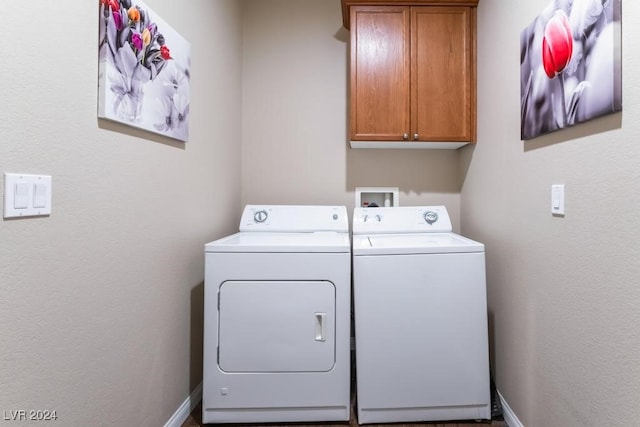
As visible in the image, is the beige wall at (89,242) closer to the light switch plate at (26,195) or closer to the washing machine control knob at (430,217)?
the light switch plate at (26,195)

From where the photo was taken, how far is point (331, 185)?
7.80ft

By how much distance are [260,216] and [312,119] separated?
82 cm

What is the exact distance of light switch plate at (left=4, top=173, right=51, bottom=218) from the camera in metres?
0.80

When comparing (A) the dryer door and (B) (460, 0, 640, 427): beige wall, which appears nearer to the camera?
(B) (460, 0, 640, 427): beige wall

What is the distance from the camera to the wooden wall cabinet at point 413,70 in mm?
1980

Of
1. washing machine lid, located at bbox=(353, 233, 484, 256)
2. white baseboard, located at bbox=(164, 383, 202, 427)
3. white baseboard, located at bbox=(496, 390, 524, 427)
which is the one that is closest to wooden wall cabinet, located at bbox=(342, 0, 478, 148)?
washing machine lid, located at bbox=(353, 233, 484, 256)

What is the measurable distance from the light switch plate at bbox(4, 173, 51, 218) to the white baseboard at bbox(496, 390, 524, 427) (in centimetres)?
204

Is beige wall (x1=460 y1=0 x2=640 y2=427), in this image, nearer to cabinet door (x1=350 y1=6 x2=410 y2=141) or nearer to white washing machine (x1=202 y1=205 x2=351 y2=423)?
cabinet door (x1=350 y1=6 x2=410 y2=141)

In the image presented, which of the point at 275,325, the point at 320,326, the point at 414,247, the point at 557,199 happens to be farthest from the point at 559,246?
the point at 275,325

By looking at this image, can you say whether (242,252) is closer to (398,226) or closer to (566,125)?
(398,226)

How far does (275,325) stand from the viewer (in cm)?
154

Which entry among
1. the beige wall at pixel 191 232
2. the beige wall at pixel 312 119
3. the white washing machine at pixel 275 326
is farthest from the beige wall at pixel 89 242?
the beige wall at pixel 312 119

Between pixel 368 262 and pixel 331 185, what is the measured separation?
3.09ft

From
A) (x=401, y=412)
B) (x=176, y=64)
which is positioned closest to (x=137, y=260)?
(x=176, y=64)
